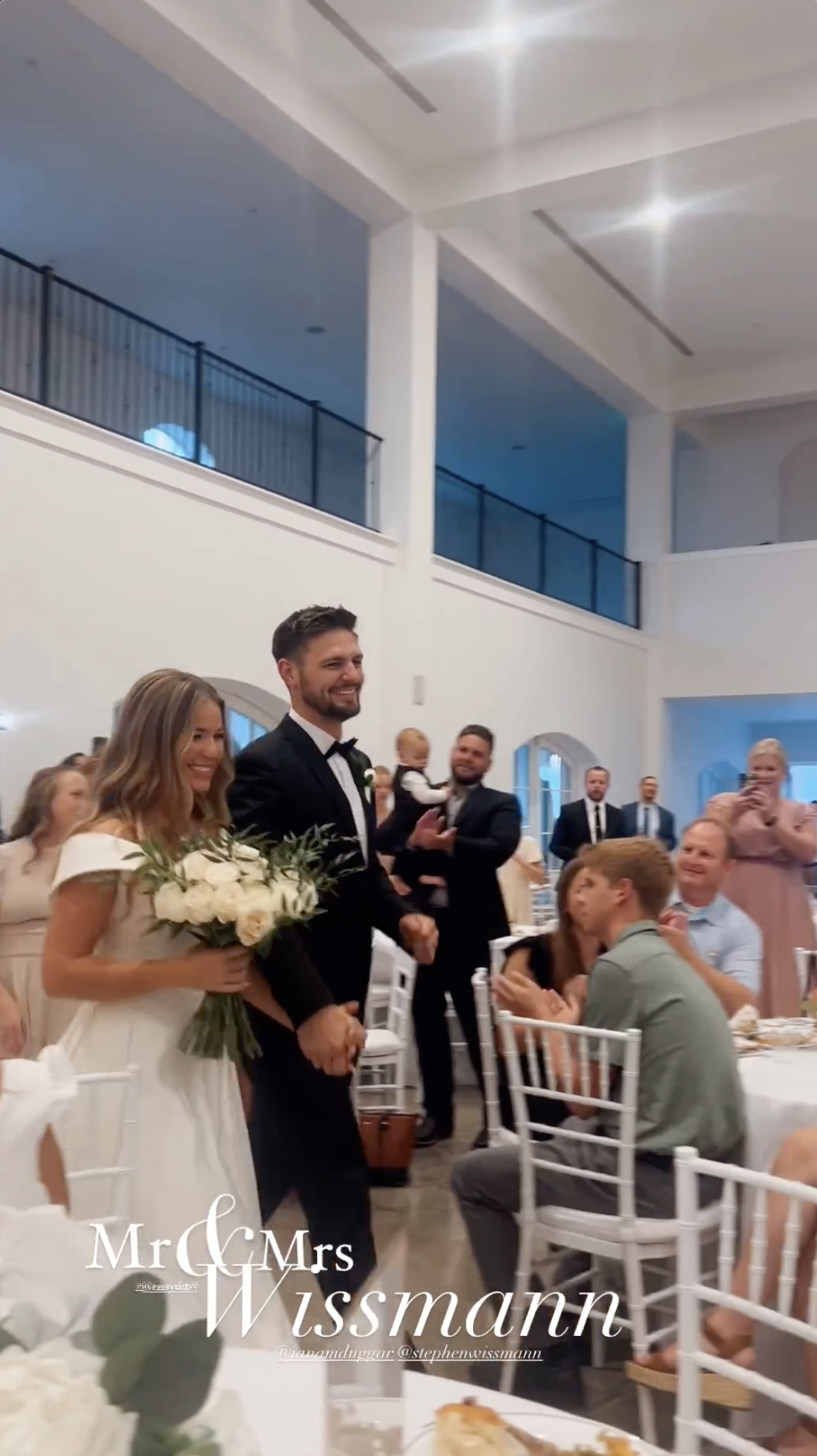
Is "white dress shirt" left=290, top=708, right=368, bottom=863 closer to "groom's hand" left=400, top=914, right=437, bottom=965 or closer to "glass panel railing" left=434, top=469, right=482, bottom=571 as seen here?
"groom's hand" left=400, top=914, right=437, bottom=965

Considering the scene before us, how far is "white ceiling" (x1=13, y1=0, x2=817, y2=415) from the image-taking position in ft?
24.9

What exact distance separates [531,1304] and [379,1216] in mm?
1445

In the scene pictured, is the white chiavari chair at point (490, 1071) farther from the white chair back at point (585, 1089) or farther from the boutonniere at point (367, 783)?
the boutonniere at point (367, 783)

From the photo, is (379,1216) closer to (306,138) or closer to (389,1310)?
(389,1310)

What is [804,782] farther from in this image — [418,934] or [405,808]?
[418,934]

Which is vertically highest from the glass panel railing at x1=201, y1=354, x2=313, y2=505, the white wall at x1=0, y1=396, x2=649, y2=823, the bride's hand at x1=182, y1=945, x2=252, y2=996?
the glass panel railing at x1=201, y1=354, x2=313, y2=505

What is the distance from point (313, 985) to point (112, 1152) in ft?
1.57

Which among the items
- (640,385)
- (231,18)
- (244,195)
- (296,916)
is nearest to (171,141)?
(244,195)

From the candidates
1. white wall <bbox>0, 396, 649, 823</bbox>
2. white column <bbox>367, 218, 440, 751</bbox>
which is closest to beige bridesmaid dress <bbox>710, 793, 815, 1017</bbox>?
white wall <bbox>0, 396, 649, 823</bbox>

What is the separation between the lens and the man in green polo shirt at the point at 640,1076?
9.56ft

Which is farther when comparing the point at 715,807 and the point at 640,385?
the point at 640,385

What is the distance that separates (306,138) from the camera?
838cm

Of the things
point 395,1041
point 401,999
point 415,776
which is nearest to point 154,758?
point 395,1041

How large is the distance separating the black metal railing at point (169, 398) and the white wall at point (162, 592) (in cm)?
77
